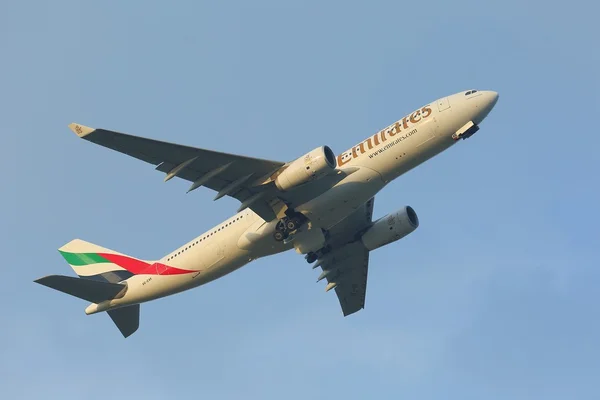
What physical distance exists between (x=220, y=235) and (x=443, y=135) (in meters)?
12.6

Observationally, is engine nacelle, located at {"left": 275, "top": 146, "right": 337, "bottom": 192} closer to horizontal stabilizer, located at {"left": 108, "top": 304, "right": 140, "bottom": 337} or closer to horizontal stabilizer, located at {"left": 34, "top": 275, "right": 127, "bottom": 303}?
horizontal stabilizer, located at {"left": 34, "top": 275, "right": 127, "bottom": 303}

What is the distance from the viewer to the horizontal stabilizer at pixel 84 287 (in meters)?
44.7

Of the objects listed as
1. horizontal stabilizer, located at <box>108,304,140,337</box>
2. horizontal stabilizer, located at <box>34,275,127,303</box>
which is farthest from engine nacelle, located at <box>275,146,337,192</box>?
horizontal stabilizer, located at <box>108,304,140,337</box>

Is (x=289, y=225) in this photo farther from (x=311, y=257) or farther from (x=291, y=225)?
(x=311, y=257)

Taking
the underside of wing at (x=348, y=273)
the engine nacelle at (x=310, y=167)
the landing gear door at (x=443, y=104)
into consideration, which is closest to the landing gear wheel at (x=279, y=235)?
the engine nacelle at (x=310, y=167)

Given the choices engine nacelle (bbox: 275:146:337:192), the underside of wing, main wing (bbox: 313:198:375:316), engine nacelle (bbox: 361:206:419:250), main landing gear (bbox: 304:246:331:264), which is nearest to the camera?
engine nacelle (bbox: 275:146:337:192)

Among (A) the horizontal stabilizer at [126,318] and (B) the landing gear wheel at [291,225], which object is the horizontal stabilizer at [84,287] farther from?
(B) the landing gear wheel at [291,225]

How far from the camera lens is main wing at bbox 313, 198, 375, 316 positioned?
164 ft

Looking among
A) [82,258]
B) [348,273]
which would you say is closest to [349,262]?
[348,273]

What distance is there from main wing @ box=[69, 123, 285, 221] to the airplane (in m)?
0.05

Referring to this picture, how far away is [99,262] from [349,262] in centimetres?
1455

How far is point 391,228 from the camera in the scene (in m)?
49.5

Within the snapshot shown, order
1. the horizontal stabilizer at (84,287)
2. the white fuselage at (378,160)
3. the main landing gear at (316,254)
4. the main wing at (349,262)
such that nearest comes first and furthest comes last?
the white fuselage at (378,160), the horizontal stabilizer at (84,287), the main wing at (349,262), the main landing gear at (316,254)

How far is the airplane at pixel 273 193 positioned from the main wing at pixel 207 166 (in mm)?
48
